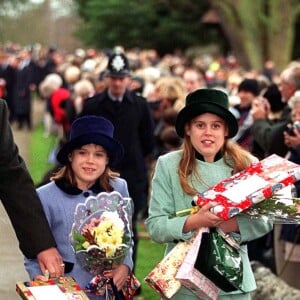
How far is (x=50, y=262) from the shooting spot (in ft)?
14.5

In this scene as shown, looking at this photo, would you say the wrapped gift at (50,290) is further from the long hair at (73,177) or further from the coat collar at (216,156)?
the coat collar at (216,156)

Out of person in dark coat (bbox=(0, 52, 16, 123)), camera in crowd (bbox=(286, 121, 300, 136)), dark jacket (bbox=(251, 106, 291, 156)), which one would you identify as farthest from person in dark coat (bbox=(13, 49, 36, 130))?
camera in crowd (bbox=(286, 121, 300, 136))

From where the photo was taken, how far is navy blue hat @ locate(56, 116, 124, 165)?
203 inches

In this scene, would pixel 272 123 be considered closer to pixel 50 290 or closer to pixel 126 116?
pixel 126 116

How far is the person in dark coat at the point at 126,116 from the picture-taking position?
838cm

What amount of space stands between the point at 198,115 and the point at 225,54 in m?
38.3

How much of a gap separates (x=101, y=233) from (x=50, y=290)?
58cm

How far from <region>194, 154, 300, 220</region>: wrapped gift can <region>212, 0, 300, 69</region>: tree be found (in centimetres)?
3227

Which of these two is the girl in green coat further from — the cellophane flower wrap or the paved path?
the paved path

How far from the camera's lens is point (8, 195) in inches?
173

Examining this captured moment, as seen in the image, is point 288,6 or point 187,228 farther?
point 288,6

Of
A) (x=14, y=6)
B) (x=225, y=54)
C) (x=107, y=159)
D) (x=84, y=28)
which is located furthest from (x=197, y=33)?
(x=107, y=159)

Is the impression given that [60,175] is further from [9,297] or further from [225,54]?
[225,54]

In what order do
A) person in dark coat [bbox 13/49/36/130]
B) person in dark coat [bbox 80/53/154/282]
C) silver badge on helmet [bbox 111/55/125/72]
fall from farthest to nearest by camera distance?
person in dark coat [bbox 13/49/36/130] → silver badge on helmet [bbox 111/55/125/72] → person in dark coat [bbox 80/53/154/282]
